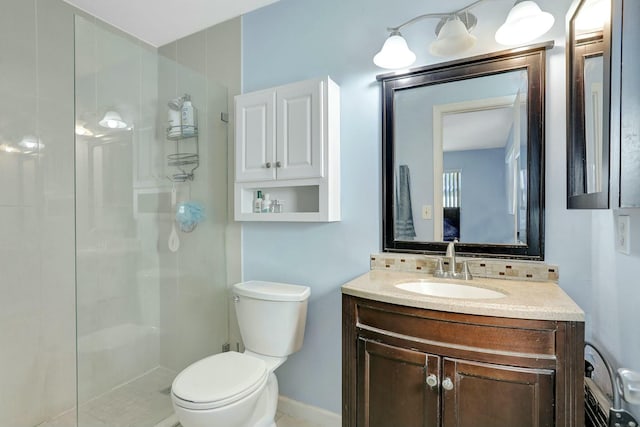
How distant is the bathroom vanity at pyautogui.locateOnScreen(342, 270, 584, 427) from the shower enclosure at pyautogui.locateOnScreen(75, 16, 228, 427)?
1150 mm

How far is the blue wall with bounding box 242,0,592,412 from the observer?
166cm

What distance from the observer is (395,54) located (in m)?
1.48

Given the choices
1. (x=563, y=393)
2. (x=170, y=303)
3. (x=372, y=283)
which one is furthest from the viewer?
(x=170, y=303)

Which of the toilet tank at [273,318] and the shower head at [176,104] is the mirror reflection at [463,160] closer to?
the toilet tank at [273,318]

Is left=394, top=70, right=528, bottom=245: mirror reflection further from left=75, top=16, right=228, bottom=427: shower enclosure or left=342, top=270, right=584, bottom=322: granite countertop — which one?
left=75, top=16, right=228, bottom=427: shower enclosure

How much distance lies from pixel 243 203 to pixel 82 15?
5.13ft

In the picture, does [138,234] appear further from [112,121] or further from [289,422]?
[289,422]

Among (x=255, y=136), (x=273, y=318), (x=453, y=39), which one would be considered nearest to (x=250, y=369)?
(x=273, y=318)

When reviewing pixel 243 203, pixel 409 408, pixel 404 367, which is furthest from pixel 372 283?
pixel 243 203

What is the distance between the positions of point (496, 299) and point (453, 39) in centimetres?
110

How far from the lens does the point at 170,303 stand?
1.90m

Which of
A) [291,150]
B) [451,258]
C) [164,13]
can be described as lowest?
[451,258]

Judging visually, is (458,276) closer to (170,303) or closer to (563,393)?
(563,393)

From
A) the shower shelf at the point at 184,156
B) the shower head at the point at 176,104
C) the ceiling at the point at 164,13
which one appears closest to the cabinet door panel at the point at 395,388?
the shower shelf at the point at 184,156
